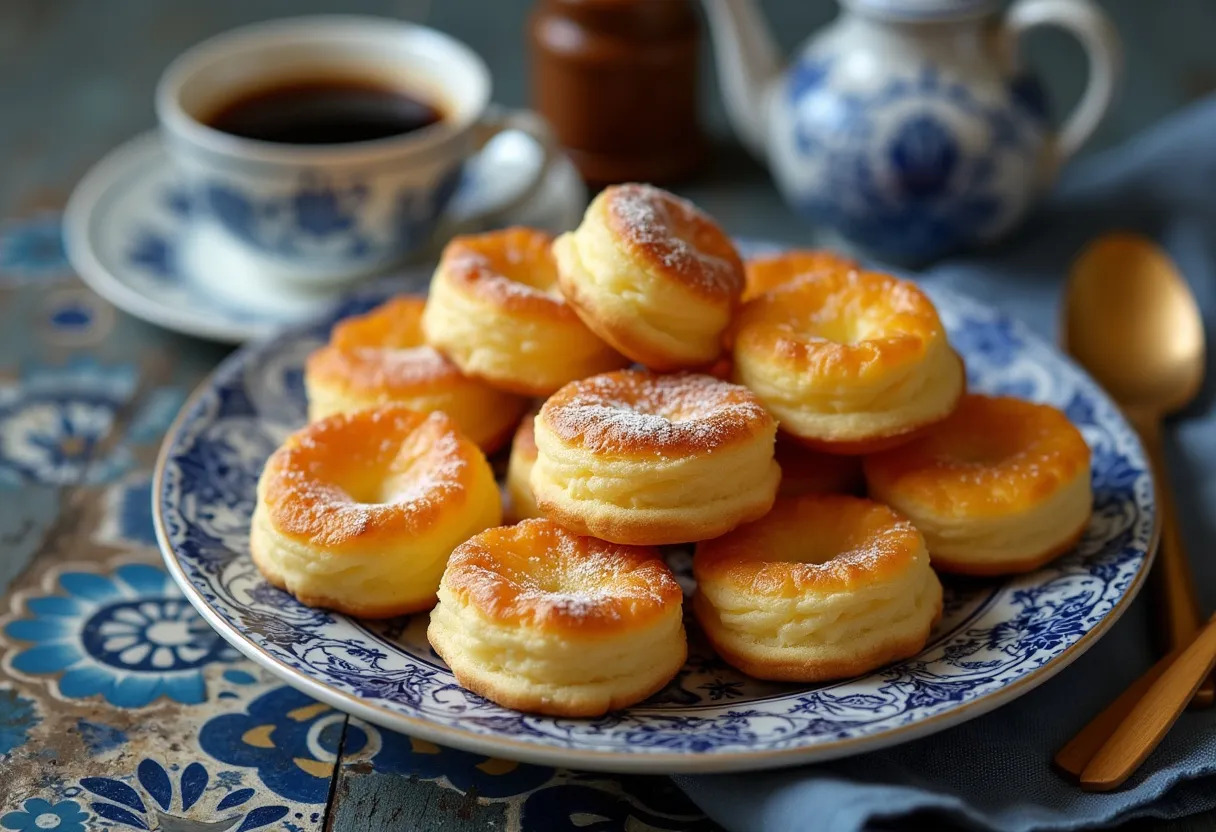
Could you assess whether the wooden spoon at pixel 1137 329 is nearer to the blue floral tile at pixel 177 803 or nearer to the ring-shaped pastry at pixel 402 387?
the ring-shaped pastry at pixel 402 387

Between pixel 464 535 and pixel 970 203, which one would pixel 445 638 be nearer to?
pixel 464 535

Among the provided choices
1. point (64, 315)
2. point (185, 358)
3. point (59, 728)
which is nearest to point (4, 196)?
point (64, 315)

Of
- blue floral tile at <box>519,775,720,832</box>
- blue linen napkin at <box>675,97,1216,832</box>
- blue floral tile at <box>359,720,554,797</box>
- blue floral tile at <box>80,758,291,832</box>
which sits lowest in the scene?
blue floral tile at <box>80,758,291,832</box>

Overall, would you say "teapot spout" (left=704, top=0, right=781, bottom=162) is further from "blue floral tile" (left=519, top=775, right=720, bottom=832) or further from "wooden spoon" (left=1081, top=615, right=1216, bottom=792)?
"blue floral tile" (left=519, top=775, right=720, bottom=832)

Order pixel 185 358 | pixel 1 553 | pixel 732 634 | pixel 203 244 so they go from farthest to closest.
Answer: pixel 203 244
pixel 185 358
pixel 1 553
pixel 732 634

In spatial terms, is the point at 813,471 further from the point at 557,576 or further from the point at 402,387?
the point at 402,387

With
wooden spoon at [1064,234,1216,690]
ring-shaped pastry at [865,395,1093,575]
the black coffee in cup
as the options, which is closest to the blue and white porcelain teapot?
wooden spoon at [1064,234,1216,690]

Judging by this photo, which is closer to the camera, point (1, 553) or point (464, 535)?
point (464, 535)
